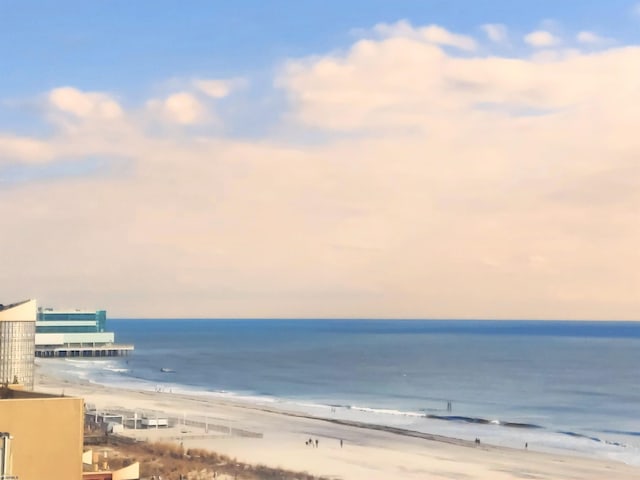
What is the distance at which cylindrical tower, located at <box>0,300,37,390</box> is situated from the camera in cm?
5319

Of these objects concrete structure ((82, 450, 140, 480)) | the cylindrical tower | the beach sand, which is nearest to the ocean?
the beach sand

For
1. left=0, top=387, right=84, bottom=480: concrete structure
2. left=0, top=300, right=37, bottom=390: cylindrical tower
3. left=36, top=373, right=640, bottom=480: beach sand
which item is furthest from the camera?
left=36, top=373, right=640, bottom=480: beach sand

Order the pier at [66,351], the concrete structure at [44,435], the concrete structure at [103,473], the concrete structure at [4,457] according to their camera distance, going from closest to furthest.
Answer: the concrete structure at [4,457] → the concrete structure at [44,435] → the concrete structure at [103,473] → the pier at [66,351]

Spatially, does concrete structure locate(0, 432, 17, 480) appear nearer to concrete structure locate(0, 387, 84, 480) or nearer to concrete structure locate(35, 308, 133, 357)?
concrete structure locate(0, 387, 84, 480)

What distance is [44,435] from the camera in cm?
1831

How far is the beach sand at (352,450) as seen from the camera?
191 feet

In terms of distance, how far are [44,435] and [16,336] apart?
128 ft

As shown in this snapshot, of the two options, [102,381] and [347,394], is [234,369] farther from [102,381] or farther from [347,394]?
[347,394]

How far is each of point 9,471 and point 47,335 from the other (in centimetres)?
18623

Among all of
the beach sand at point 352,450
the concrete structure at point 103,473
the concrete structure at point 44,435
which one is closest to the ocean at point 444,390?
the beach sand at point 352,450

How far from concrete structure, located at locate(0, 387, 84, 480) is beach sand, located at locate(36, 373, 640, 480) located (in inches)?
1502

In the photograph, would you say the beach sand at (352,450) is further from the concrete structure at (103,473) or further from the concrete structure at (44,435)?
the concrete structure at (44,435)

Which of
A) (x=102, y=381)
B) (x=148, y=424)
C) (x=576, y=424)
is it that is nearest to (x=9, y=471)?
(x=148, y=424)

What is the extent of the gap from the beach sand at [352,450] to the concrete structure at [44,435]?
1502 inches
